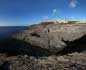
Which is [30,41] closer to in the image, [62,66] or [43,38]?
[43,38]

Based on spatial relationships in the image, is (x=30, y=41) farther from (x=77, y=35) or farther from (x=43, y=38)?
(x=77, y=35)

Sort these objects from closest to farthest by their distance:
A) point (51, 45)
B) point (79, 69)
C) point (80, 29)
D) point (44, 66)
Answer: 1. point (79, 69)
2. point (44, 66)
3. point (51, 45)
4. point (80, 29)

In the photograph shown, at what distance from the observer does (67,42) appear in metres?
71.7

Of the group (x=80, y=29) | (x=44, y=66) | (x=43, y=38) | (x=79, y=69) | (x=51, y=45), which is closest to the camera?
(x=79, y=69)

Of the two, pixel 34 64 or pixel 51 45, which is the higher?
pixel 34 64

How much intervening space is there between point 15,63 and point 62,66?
15.8 ft

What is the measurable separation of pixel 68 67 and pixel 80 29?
193ft

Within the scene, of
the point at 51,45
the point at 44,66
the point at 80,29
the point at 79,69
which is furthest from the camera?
the point at 80,29

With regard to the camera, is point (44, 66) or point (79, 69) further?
point (44, 66)

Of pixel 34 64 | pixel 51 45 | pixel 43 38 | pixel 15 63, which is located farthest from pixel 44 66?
pixel 43 38

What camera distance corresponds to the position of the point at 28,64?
67.3 ft

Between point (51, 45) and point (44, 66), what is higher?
point (44, 66)

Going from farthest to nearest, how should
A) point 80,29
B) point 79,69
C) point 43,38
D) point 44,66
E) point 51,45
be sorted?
1. point 80,29
2. point 43,38
3. point 51,45
4. point 44,66
5. point 79,69

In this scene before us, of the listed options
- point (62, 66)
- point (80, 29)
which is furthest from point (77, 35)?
point (62, 66)
